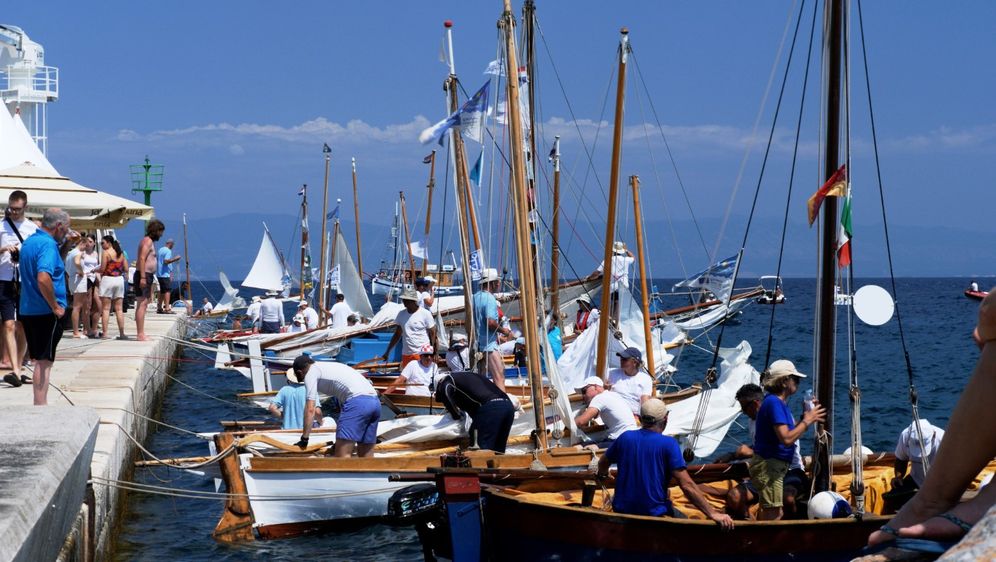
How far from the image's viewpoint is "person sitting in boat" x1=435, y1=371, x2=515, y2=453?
37.1ft

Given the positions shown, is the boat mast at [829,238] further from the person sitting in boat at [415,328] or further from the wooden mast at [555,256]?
the wooden mast at [555,256]

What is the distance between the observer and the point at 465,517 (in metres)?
8.60

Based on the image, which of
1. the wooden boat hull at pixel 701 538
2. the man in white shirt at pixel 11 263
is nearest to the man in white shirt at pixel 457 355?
the man in white shirt at pixel 11 263

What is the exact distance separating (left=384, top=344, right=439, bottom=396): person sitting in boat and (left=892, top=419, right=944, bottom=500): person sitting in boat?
7.82 m

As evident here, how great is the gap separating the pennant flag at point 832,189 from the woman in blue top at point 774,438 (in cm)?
144

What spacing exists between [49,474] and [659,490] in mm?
4241

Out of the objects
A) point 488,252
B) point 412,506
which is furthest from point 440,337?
point 412,506

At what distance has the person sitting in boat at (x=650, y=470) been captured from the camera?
26.1 ft

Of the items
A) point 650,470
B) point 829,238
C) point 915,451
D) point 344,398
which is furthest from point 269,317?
point 650,470

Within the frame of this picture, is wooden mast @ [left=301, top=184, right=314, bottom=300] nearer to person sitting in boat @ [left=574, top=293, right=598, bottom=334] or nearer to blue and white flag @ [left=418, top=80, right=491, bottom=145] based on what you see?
person sitting in boat @ [left=574, top=293, right=598, bottom=334]

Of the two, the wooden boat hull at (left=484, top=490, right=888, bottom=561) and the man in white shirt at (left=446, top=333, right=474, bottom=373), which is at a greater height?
the man in white shirt at (left=446, top=333, right=474, bottom=373)

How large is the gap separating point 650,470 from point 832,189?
295 centimetres

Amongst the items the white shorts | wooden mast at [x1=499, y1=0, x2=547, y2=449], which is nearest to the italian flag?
wooden mast at [x1=499, y1=0, x2=547, y2=449]

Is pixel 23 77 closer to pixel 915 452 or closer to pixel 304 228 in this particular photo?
pixel 304 228
